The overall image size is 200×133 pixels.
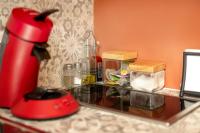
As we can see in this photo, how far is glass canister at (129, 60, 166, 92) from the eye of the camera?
1.42 meters

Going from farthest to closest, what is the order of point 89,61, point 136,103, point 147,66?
1. point 89,61
2. point 147,66
3. point 136,103

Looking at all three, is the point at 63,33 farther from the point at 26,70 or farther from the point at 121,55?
the point at 26,70

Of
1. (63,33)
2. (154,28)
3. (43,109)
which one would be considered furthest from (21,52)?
(154,28)

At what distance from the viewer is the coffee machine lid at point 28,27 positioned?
42.0 inches

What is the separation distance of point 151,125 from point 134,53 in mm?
629

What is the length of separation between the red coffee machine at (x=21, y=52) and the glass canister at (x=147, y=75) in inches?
20.2

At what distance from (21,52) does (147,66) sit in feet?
2.05

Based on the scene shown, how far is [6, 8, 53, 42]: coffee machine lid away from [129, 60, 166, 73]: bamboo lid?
53 centimetres

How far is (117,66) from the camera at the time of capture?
5.33ft

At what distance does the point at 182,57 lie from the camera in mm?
1427

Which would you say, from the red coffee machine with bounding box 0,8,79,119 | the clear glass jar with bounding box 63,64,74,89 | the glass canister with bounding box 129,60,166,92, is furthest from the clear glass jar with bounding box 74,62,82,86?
the red coffee machine with bounding box 0,8,79,119

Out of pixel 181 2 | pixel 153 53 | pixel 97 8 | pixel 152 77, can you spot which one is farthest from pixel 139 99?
pixel 97 8

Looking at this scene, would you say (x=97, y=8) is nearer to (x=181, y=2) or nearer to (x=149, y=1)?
(x=149, y=1)

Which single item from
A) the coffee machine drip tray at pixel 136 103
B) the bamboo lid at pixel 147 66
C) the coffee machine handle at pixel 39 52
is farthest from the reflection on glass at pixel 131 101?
the coffee machine handle at pixel 39 52
